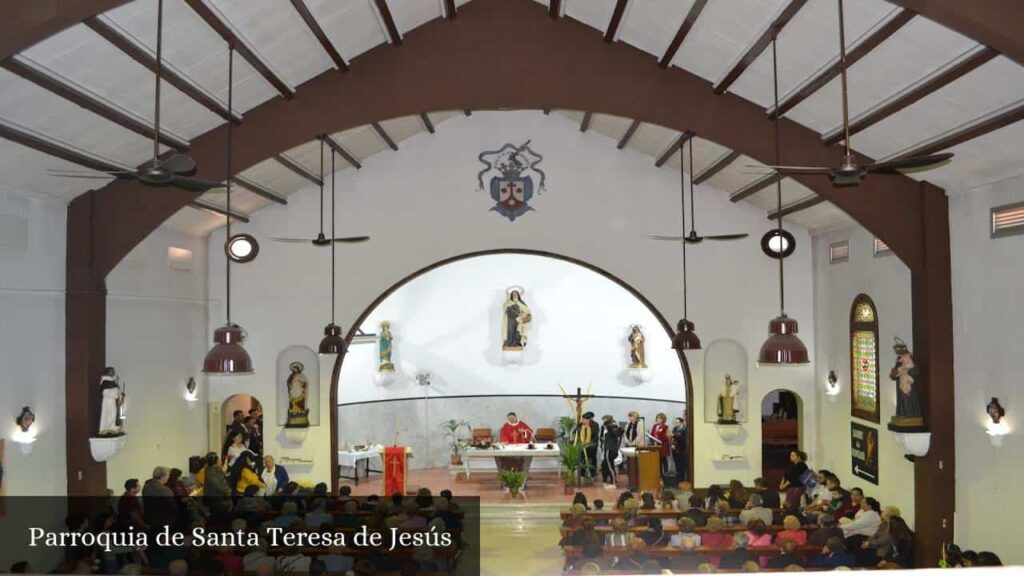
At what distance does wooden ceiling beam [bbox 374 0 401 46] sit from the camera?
1008 cm

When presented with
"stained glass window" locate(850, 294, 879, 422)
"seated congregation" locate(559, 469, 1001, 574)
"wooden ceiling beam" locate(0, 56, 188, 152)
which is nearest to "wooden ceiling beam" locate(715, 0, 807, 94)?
"stained glass window" locate(850, 294, 879, 422)

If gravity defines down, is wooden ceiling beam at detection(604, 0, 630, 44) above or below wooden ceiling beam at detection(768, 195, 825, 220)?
above

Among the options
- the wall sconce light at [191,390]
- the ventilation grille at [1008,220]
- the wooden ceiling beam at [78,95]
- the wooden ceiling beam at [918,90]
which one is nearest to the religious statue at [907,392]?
the ventilation grille at [1008,220]

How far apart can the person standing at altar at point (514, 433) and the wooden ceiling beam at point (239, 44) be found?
9.44 meters

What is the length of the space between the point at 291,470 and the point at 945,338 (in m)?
10.8

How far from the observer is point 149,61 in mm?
8562

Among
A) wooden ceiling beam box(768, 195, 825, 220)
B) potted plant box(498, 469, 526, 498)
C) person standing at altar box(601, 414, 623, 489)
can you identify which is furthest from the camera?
person standing at altar box(601, 414, 623, 489)

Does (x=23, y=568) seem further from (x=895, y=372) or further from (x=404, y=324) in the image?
(x=404, y=324)

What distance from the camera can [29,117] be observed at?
8781 mm

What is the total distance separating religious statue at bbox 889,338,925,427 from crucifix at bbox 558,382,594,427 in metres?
8.45

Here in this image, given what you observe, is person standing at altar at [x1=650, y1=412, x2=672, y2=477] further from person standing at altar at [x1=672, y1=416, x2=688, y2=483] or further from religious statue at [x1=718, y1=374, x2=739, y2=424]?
religious statue at [x1=718, y1=374, x2=739, y2=424]

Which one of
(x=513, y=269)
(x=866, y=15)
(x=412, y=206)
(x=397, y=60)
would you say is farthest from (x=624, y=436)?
(x=866, y=15)

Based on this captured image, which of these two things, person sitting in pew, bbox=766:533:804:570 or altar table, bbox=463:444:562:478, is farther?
altar table, bbox=463:444:562:478

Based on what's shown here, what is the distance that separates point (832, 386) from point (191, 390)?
35.5 feet
